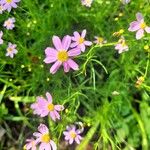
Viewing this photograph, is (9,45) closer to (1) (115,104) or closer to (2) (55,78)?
(2) (55,78)

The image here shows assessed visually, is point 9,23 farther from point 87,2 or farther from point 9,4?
point 87,2

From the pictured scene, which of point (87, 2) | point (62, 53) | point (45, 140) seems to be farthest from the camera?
point (87, 2)

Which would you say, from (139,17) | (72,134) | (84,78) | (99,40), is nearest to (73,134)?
(72,134)

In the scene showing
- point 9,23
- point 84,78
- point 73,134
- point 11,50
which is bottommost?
point 73,134

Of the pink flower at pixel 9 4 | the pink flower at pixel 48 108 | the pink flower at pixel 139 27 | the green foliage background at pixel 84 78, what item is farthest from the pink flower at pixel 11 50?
the pink flower at pixel 139 27

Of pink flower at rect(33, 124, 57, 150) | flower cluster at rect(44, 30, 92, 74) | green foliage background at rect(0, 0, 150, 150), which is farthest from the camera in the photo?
green foliage background at rect(0, 0, 150, 150)

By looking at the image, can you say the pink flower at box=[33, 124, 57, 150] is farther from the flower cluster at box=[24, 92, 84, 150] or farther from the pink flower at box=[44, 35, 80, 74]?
the pink flower at box=[44, 35, 80, 74]

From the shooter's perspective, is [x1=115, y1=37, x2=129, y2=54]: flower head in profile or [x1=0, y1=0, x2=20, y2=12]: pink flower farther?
[x1=0, y1=0, x2=20, y2=12]: pink flower

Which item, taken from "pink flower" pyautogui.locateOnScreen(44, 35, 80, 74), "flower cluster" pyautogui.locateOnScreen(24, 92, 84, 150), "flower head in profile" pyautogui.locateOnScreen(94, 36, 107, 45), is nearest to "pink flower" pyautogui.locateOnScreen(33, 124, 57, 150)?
"flower cluster" pyautogui.locateOnScreen(24, 92, 84, 150)

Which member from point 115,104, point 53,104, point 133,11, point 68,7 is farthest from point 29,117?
point 133,11
